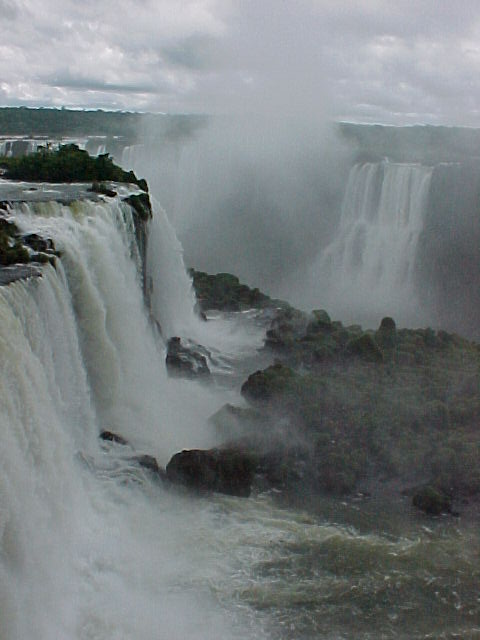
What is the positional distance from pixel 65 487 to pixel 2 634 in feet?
7.91

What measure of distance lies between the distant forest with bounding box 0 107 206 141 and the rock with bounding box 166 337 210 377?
73.4 ft

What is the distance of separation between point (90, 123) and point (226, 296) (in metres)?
34.4

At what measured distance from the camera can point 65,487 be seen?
941cm

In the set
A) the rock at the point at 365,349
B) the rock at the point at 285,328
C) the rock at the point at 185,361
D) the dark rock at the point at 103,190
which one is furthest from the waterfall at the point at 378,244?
the dark rock at the point at 103,190

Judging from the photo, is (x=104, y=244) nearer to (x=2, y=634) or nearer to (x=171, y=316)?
(x=171, y=316)

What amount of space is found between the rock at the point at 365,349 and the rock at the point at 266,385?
2391 mm

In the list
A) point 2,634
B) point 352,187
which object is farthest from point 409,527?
point 352,187

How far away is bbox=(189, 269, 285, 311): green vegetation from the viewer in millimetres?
22172

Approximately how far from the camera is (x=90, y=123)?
173 ft

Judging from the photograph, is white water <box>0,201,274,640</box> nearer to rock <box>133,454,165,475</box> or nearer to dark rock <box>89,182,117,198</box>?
rock <box>133,454,165,475</box>

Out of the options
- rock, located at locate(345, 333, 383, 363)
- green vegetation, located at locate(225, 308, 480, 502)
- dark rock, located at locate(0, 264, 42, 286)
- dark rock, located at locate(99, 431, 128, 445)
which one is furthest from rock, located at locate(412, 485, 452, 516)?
dark rock, located at locate(0, 264, 42, 286)

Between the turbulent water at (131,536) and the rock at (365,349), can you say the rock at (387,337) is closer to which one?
the rock at (365,349)

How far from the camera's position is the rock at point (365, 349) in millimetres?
16609

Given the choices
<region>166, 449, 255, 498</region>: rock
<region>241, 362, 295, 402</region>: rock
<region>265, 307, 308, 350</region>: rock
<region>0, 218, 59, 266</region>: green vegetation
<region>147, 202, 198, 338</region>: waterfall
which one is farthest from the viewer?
<region>147, 202, 198, 338</region>: waterfall
